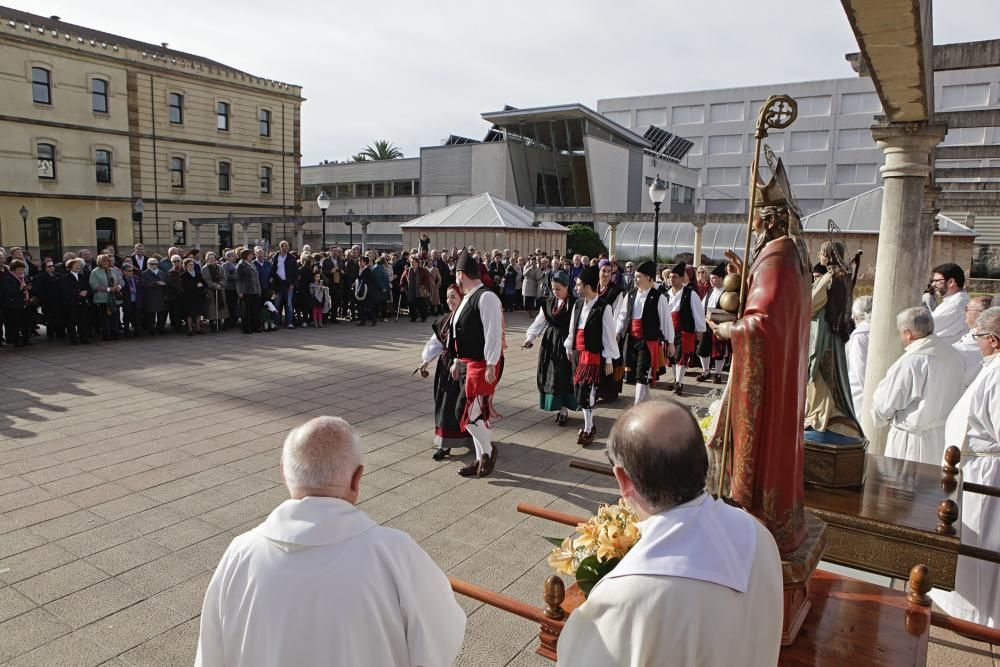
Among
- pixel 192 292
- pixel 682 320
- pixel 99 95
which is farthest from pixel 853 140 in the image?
pixel 192 292

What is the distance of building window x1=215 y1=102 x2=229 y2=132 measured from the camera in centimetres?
3972

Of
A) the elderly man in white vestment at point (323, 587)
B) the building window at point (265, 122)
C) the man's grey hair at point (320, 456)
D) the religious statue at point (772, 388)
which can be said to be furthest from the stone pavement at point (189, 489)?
the building window at point (265, 122)

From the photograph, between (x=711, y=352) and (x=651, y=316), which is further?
(x=711, y=352)

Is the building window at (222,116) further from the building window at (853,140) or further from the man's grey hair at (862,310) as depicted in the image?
the building window at (853,140)

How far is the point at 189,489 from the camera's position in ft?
19.4

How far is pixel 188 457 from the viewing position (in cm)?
673

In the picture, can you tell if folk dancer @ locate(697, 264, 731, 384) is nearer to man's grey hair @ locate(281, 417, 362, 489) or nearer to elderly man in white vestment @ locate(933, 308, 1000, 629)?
elderly man in white vestment @ locate(933, 308, 1000, 629)

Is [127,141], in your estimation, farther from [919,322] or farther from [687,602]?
[687,602]

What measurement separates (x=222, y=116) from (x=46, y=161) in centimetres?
1005

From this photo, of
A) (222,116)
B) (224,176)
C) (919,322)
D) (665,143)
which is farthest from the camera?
(665,143)

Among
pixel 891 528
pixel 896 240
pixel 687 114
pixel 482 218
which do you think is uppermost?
pixel 687 114

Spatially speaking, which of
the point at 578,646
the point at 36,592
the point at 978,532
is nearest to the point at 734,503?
the point at 578,646

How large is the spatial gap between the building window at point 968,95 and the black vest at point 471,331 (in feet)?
162

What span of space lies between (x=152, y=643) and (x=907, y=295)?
7.35 m
